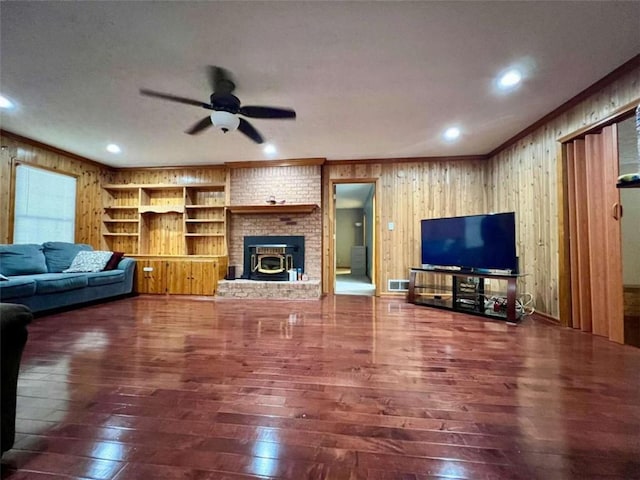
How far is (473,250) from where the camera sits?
369 centimetres

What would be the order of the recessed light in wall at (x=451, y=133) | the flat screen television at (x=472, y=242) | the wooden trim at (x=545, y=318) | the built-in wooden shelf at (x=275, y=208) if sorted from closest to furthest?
the wooden trim at (x=545, y=318), the flat screen television at (x=472, y=242), the recessed light in wall at (x=451, y=133), the built-in wooden shelf at (x=275, y=208)

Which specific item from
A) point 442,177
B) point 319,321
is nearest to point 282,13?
point 319,321

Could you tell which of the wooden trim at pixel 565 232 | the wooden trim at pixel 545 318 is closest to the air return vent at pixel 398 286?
the wooden trim at pixel 545 318

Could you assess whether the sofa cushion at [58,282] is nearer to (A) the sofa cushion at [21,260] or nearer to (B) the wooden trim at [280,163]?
(A) the sofa cushion at [21,260]

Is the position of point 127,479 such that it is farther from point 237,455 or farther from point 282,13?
point 282,13

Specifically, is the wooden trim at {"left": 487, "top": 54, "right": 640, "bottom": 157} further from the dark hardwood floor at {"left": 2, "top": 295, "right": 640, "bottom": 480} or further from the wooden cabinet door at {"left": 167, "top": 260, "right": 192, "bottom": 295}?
the wooden cabinet door at {"left": 167, "top": 260, "right": 192, "bottom": 295}

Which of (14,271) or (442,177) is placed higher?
(442,177)

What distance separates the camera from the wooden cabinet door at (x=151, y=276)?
16.4 feet

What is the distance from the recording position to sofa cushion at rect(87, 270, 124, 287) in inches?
157

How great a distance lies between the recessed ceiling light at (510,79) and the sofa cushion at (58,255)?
20.9 ft

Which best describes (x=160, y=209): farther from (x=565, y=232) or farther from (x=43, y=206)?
(x=565, y=232)

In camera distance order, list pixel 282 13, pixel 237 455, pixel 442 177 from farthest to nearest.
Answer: pixel 442 177
pixel 282 13
pixel 237 455

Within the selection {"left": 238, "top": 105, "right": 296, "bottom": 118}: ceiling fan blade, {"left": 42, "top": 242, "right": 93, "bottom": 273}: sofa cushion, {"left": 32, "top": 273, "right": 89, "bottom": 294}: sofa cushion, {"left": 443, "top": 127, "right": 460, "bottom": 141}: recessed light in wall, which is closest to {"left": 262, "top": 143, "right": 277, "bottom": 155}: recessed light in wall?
{"left": 238, "top": 105, "right": 296, "bottom": 118}: ceiling fan blade

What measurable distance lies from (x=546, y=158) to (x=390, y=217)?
2.31 metres
